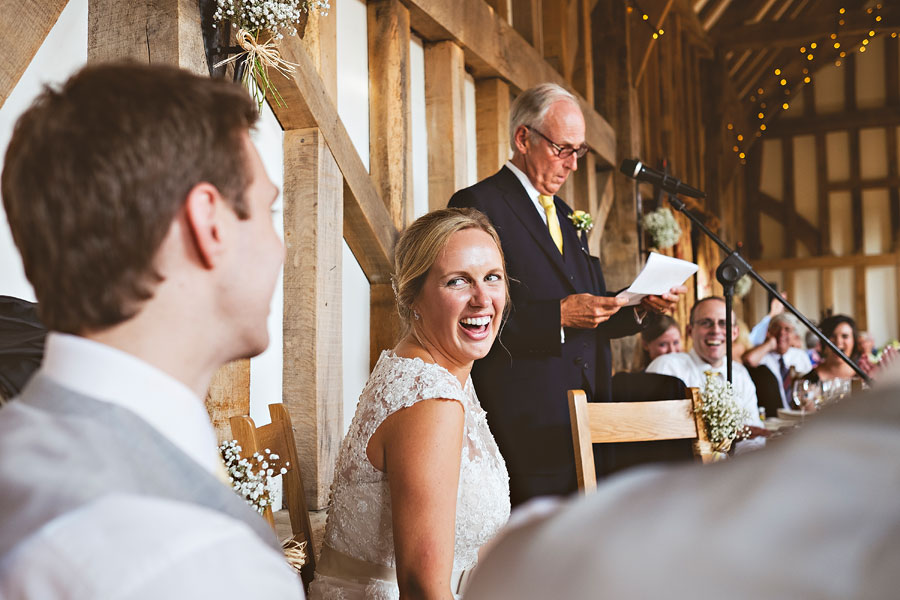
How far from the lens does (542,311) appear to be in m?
2.51

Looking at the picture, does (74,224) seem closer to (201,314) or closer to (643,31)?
(201,314)

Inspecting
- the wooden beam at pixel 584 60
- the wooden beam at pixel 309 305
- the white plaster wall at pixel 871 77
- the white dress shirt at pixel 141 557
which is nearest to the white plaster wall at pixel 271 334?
the wooden beam at pixel 309 305

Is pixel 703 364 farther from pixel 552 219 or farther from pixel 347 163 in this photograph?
pixel 347 163

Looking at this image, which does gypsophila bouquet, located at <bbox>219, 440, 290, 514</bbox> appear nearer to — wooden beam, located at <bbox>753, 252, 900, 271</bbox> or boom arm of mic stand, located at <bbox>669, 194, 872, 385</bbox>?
boom arm of mic stand, located at <bbox>669, 194, 872, 385</bbox>

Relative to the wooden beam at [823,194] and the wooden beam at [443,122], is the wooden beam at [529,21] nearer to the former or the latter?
the wooden beam at [443,122]

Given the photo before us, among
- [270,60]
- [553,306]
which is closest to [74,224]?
[270,60]

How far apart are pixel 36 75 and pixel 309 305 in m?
1.00

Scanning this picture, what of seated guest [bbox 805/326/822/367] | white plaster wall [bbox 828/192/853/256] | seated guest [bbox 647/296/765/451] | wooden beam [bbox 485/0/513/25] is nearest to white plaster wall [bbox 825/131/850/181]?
white plaster wall [bbox 828/192/853/256]

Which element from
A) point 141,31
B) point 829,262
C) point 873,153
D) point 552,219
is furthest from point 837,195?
point 141,31

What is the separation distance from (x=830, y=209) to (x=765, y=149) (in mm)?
1652

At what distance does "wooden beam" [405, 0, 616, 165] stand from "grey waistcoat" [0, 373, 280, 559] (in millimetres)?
2903

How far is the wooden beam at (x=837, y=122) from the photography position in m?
15.2

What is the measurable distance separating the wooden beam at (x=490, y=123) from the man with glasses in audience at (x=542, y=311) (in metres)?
1.33

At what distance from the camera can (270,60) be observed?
2.23 meters
